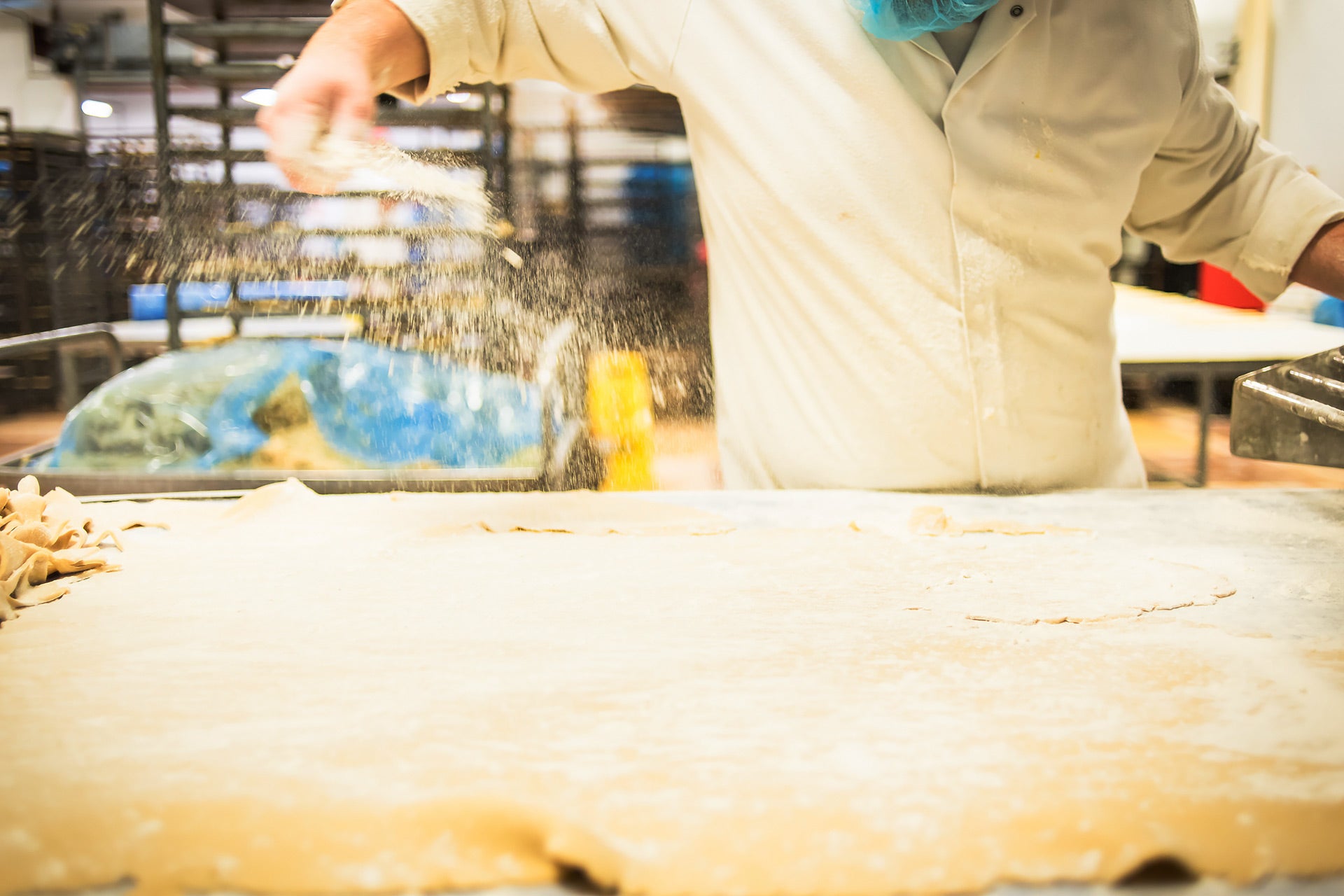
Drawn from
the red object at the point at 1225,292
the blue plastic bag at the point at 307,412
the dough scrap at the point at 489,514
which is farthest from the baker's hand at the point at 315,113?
the red object at the point at 1225,292

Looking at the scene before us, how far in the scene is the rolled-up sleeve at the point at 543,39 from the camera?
3.85 ft

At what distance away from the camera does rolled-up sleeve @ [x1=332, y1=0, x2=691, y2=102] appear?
46.2 inches

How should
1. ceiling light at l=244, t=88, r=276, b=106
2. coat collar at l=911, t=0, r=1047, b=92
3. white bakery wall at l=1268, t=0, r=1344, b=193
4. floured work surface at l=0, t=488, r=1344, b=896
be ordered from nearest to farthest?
floured work surface at l=0, t=488, r=1344, b=896 → coat collar at l=911, t=0, r=1047, b=92 → ceiling light at l=244, t=88, r=276, b=106 → white bakery wall at l=1268, t=0, r=1344, b=193

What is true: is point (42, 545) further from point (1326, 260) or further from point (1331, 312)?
point (1331, 312)

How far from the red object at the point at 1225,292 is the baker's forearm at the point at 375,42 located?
3.89m

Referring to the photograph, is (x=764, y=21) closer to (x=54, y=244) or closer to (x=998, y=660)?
Result: (x=998, y=660)

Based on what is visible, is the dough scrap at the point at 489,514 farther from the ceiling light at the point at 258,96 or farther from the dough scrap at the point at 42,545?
the ceiling light at the point at 258,96

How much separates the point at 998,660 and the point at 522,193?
4.92m

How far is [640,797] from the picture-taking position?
0.51 meters

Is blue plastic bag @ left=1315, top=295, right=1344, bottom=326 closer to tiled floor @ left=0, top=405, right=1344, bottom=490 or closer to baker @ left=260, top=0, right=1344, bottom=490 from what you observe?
tiled floor @ left=0, top=405, right=1344, bottom=490

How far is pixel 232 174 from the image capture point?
2.91m

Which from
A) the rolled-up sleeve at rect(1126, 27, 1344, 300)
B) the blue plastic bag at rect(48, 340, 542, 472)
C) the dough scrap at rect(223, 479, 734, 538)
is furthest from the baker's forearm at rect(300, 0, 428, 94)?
the blue plastic bag at rect(48, 340, 542, 472)

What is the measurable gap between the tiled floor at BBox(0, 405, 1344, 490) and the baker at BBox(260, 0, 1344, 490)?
2070 mm

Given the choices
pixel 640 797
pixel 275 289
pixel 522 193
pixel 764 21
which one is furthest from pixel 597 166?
pixel 640 797
